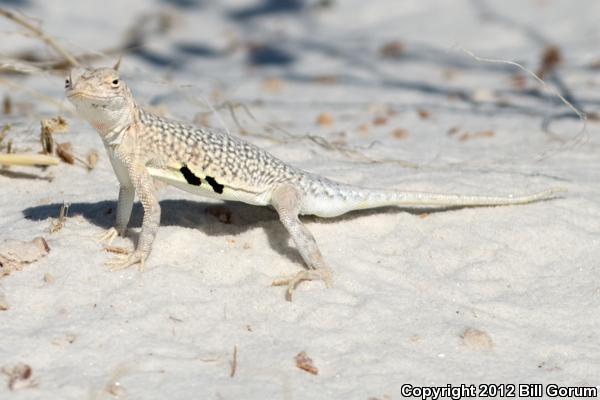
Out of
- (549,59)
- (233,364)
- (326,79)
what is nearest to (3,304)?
(233,364)

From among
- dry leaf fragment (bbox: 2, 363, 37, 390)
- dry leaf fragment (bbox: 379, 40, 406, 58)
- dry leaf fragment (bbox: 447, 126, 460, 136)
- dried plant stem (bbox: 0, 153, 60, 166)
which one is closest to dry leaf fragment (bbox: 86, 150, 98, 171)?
dried plant stem (bbox: 0, 153, 60, 166)

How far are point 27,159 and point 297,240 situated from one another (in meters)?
2.12

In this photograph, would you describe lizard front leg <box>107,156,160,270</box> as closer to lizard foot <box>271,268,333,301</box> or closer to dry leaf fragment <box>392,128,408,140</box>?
lizard foot <box>271,268,333,301</box>

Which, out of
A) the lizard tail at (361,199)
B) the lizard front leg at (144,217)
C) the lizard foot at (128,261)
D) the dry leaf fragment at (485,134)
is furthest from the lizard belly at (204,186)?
the dry leaf fragment at (485,134)

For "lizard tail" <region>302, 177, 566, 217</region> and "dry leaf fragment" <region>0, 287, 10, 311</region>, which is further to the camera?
"lizard tail" <region>302, 177, 566, 217</region>

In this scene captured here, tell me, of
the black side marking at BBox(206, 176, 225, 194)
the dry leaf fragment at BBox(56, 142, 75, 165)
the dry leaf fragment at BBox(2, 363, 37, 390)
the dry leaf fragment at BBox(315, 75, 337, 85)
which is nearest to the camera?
the dry leaf fragment at BBox(2, 363, 37, 390)

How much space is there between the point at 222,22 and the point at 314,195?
8751mm

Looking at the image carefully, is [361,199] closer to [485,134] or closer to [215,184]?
[215,184]

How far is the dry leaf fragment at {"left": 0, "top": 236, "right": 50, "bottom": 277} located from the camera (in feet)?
14.7

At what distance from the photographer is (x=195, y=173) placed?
4.76 m

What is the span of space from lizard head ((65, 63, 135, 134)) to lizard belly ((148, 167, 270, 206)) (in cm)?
36

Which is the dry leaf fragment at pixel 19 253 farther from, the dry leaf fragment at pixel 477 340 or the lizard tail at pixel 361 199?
the dry leaf fragment at pixel 477 340

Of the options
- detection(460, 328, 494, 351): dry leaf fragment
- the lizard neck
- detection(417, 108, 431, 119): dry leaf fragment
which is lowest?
detection(460, 328, 494, 351): dry leaf fragment

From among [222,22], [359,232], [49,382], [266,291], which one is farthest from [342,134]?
[222,22]
